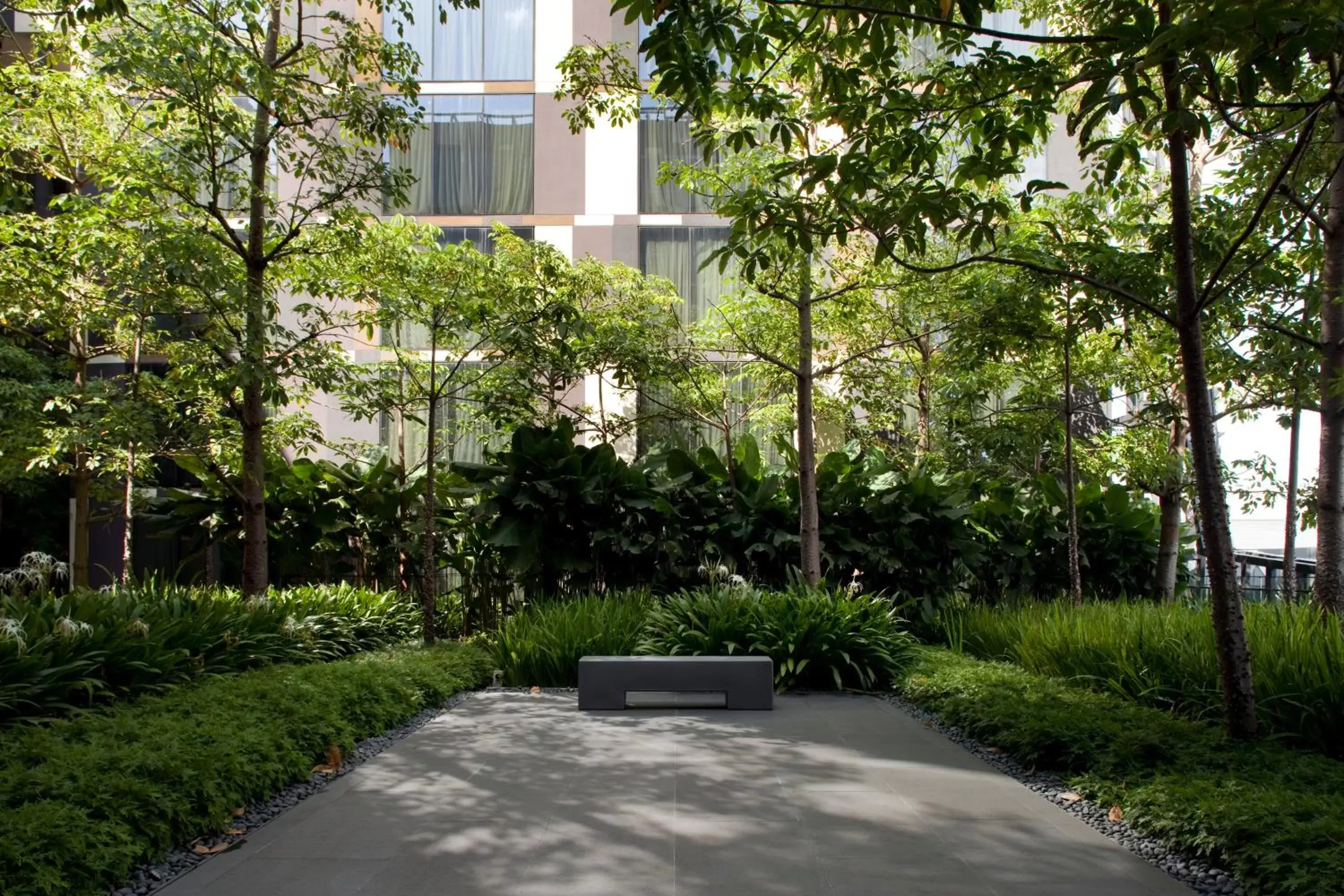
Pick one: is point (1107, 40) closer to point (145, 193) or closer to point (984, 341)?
point (984, 341)

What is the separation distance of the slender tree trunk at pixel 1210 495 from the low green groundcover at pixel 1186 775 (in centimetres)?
28

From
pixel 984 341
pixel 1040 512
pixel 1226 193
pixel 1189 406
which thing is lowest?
pixel 1040 512

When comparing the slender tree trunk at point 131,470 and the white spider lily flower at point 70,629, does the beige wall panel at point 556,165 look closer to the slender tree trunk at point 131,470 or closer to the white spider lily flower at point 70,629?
the slender tree trunk at point 131,470

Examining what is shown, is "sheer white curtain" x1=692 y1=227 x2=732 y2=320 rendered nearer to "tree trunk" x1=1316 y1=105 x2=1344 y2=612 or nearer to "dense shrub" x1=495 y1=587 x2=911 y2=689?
"dense shrub" x1=495 y1=587 x2=911 y2=689

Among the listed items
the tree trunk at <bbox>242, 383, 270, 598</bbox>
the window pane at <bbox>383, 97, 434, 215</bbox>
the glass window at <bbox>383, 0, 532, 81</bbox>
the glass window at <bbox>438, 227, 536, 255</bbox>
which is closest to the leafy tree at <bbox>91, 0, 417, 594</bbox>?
the tree trunk at <bbox>242, 383, 270, 598</bbox>

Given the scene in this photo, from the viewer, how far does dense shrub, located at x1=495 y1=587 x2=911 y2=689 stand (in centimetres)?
944

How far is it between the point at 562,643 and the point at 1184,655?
5466 mm

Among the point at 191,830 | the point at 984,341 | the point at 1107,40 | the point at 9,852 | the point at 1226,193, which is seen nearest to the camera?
the point at 9,852

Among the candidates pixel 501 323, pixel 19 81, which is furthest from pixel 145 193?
pixel 501 323

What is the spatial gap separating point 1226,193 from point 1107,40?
5.30 metres

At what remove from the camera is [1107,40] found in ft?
14.0

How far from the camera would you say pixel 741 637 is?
952cm

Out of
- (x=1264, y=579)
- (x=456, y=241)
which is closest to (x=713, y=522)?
(x=1264, y=579)

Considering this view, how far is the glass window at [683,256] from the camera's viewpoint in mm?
18031
